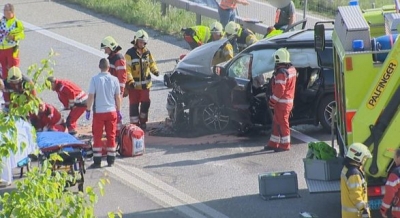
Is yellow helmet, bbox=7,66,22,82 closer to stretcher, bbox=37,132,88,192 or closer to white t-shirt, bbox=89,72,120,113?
white t-shirt, bbox=89,72,120,113

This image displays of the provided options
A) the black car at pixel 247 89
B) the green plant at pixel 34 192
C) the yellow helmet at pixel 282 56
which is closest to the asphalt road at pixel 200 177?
the black car at pixel 247 89

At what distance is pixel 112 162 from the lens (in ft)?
49.0

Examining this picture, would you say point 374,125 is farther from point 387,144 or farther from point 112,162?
point 112,162

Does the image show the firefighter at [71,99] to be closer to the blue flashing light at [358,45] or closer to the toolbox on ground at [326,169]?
the toolbox on ground at [326,169]

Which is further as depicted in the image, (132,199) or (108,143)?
(108,143)

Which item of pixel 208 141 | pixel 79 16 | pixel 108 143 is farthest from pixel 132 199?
pixel 79 16

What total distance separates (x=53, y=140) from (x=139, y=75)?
3326mm

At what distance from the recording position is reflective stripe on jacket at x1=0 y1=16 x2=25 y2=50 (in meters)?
18.8

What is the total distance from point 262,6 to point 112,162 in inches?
492

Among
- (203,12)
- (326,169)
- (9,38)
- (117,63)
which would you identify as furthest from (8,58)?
(326,169)

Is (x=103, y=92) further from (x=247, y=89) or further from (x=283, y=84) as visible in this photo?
(x=283, y=84)

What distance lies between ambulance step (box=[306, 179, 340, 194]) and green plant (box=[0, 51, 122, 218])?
18.3 feet

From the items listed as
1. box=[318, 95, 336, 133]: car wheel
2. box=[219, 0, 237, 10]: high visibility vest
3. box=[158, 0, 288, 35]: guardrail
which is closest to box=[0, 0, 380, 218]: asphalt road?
box=[318, 95, 336, 133]: car wheel

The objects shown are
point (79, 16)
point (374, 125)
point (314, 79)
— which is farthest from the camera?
point (79, 16)
